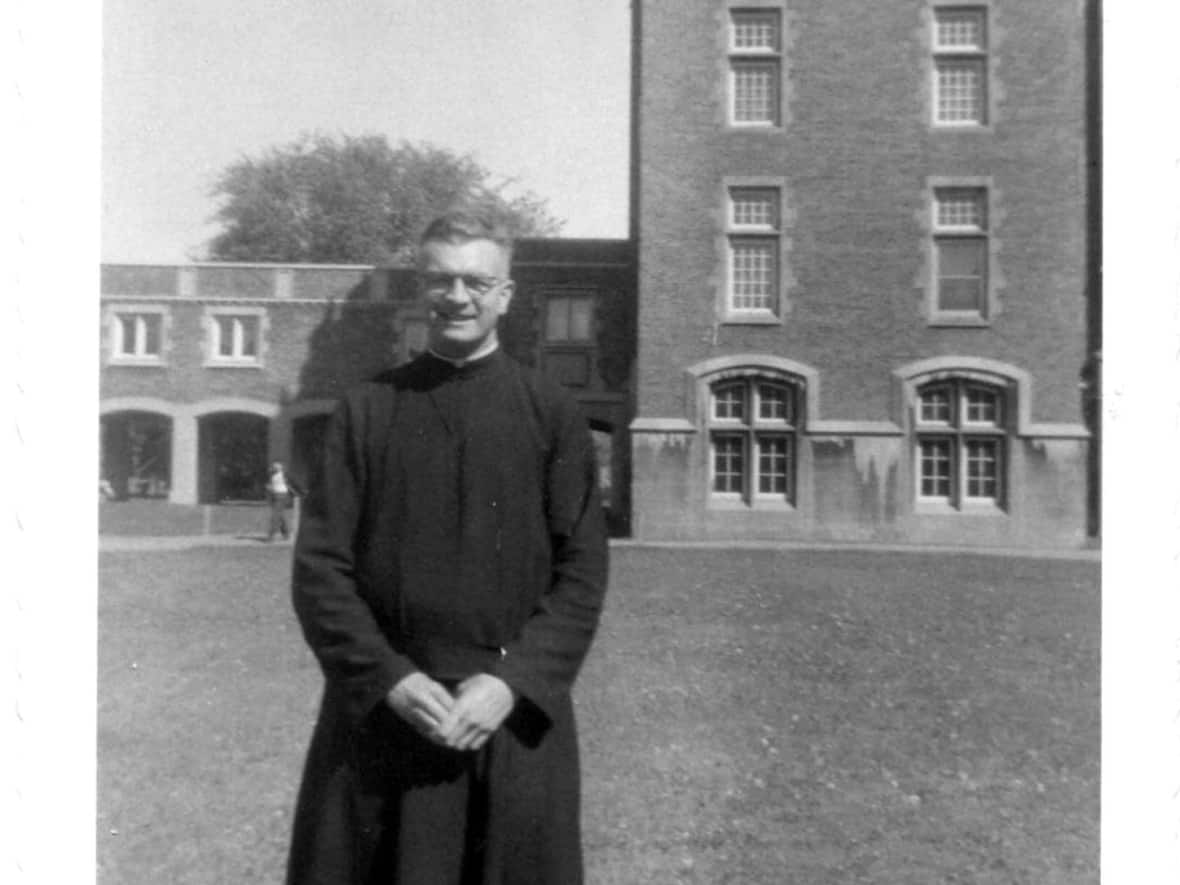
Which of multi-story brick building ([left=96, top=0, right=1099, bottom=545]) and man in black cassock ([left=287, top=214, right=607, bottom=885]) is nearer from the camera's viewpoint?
man in black cassock ([left=287, top=214, right=607, bottom=885])

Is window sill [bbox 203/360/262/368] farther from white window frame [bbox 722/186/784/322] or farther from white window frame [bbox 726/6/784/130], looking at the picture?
white window frame [bbox 726/6/784/130]

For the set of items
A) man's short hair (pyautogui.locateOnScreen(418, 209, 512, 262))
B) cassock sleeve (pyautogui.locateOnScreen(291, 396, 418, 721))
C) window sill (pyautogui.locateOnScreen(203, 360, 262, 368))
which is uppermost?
man's short hair (pyautogui.locateOnScreen(418, 209, 512, 262))

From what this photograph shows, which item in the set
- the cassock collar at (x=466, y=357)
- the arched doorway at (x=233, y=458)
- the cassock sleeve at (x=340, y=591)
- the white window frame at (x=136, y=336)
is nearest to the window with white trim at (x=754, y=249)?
the cassock collar at (x=466, y=357)

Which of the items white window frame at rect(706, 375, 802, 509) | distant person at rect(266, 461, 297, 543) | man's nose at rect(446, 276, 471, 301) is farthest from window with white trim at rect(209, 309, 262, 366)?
white window frame at rect(706, 375, 802, 509)

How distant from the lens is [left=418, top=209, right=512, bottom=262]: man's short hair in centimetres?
180

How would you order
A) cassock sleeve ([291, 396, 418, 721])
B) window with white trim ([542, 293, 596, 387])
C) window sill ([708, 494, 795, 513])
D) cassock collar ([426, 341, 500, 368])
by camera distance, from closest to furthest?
cassock sleeve ([291, 396, 418, 721])
cassock collar ([426, 341, 500, 368])
window with white trim ([542, 293, 596, 387])
window sill ([708, 494, 795, 513])

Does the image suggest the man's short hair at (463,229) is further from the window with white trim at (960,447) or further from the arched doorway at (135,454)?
the window with white trim at (960,447)

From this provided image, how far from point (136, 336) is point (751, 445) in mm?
1322

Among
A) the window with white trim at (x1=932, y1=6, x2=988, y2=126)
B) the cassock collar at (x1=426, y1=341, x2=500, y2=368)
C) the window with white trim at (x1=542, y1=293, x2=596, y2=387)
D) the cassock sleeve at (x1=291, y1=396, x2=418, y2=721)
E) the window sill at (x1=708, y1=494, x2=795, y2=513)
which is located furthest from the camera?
the window sill at (x1=708, y1=494, x2=795, y2=513)

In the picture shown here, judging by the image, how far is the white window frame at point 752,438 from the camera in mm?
2314

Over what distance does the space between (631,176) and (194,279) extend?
93 centimetres

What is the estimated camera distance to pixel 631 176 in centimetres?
235

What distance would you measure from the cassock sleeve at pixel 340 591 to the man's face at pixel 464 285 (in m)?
0.24

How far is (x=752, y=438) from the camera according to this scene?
99.0 inches
